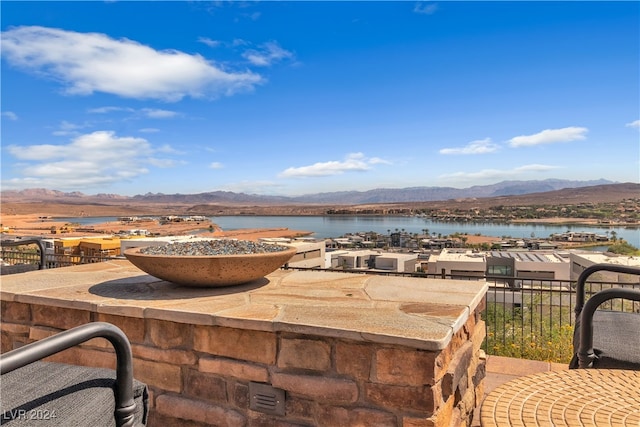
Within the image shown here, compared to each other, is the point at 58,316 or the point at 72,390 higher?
the point at 72,390

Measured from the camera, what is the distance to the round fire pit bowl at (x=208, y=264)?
2332 millimetres

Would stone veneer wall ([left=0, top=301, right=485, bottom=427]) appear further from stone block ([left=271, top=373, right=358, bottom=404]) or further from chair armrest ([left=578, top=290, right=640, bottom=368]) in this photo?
→ chair armrest ([left=578, top=290, right=640, bottom=368])

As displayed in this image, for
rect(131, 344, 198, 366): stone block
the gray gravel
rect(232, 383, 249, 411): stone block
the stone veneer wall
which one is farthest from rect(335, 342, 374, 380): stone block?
the gray gravel

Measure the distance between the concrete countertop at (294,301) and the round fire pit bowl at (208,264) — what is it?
0.29 ft

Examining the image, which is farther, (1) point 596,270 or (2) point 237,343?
(1) point 596,270

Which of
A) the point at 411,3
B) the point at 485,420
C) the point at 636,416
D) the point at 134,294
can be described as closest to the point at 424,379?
the point at 485,420

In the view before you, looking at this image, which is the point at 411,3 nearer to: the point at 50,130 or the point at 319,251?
the point at 319,251

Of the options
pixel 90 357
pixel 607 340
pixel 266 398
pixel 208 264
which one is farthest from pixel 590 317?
pixel 90 357

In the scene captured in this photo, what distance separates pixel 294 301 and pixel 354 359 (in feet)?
2.02

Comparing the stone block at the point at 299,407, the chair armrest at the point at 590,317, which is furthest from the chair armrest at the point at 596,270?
the stone block at the point at 299,407

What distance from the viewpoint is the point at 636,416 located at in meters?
1.13

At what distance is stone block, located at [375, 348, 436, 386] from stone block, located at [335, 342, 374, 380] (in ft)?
0.14

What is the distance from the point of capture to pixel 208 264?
234 cm

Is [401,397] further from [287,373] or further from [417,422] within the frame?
[287,373]
